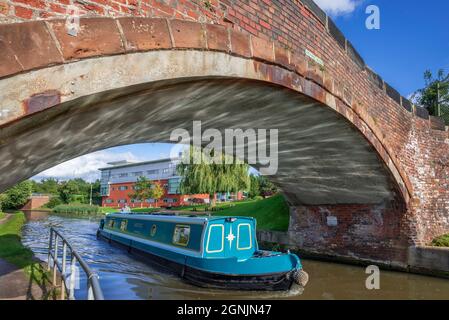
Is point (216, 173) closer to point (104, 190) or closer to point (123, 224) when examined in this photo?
point (123, 224)

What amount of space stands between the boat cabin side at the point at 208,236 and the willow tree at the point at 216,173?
17247 mm

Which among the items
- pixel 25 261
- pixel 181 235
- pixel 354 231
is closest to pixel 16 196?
pixel 25 261

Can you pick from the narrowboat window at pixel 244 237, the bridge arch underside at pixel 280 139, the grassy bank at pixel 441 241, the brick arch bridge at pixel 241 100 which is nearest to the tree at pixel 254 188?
the bridge arch underside at pixel 280 139

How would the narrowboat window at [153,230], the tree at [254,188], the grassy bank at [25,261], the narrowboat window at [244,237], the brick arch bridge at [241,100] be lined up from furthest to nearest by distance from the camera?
the tree at [254,188] < the narrowboat window at [153,230] < the narrowboat window at [244,237] < the grassy bank at [25,261] < the brick arch bridge at [241,100]

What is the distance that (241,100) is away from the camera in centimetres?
541

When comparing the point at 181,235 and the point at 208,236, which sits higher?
the point at 208,236

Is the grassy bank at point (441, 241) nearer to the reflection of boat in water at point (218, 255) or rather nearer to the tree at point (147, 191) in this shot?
the reflection of boat in water at point (218, 255)

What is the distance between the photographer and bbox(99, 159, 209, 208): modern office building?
4844 centimetres

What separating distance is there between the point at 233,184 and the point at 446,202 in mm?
18973

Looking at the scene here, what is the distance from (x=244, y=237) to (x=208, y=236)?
3.70 ft

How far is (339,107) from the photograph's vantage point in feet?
20.9

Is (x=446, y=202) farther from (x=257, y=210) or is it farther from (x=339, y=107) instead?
(x=257, y=210)

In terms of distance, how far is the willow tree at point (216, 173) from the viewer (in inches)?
1106

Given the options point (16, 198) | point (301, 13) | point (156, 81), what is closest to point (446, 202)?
point (301, 13)
